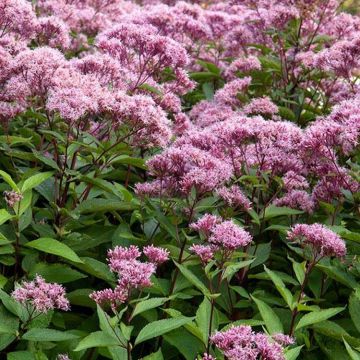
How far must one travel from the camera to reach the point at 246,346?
2258 millimetres

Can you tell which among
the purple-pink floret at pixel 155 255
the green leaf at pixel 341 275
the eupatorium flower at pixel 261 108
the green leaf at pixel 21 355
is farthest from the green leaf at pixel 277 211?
the green leaf at pixel 21 355

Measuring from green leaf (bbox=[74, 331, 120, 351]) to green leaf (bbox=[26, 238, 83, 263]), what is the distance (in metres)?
0.55

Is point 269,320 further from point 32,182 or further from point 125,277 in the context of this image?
point 32,182

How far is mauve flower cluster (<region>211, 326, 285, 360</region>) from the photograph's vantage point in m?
2.23

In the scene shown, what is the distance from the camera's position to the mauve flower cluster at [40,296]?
2.64 metres

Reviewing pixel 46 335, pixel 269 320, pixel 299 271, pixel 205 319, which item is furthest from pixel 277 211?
pixel 46 335

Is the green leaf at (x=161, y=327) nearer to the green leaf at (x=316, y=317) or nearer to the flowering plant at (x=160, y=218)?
the flowering plant at (x=160, y=218)

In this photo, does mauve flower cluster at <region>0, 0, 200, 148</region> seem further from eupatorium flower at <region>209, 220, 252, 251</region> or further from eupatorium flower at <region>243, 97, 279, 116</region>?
eupatorium flower at <region>209, 220, 252, 251</region>

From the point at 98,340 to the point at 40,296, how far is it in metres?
0.41

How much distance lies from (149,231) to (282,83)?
2640 millimetres

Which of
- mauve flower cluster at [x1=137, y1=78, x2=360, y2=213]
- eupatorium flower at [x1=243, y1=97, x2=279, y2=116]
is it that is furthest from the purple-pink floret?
eupatorium flower at [x1=243, y1=97, x2=279, y2=116]

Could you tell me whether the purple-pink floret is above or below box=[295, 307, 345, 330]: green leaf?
above

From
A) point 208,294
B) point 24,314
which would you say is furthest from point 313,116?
point 24,314

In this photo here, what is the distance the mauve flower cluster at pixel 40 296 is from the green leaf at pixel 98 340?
0.35 m
